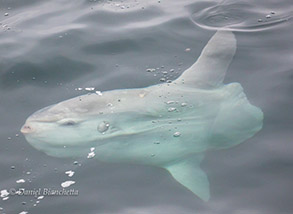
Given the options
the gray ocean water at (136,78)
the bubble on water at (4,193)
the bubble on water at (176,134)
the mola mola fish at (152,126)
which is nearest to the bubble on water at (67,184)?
the gray ocean water at (136,78)

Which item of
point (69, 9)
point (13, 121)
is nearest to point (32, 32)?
point (69, 9)

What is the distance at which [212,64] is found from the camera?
690cm

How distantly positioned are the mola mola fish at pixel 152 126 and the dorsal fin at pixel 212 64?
0.61 ft

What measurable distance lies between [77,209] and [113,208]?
37 centimetres

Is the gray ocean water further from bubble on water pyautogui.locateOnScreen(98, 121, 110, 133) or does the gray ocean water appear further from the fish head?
bubble on water pyautogui.locateOnScreen(98, 121, 110, 133)

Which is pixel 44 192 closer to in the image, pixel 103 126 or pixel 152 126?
pixel 103 126

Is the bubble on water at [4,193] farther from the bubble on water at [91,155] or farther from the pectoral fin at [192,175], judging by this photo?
the pectoral fin at [192,175]

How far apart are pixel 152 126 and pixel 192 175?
0.89m

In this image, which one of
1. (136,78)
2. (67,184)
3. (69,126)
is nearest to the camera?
(67,184)

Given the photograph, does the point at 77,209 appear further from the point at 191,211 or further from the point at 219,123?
the point at 219,123

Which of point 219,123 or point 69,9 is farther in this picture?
point 69,9

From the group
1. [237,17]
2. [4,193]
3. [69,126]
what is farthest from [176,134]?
[237,17]

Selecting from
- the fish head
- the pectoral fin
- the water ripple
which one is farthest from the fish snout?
the water ripple

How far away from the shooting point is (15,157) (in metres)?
5.51
